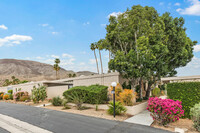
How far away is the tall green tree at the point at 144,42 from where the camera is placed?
46.3 feet

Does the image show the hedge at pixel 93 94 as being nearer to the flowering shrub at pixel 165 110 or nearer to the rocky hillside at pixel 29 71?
the flowering shrub at pixel 165 110

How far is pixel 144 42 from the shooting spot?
552 inches

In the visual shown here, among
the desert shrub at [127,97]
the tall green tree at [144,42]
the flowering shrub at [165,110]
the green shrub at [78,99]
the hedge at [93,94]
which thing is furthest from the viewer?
the hedge at [93,94]

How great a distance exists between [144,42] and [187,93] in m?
6.27

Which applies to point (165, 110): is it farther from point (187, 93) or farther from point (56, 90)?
point (56, 90)

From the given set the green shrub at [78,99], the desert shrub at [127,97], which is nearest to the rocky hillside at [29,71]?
the green shrub at [78,99]

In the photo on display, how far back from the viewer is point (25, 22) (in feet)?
96.4

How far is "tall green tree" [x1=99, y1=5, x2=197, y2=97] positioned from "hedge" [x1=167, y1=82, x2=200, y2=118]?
3.65 metres

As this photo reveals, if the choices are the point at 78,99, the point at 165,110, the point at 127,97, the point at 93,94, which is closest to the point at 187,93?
the point at 165,110

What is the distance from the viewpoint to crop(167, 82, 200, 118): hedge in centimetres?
1002

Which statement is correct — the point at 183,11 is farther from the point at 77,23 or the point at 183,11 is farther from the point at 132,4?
the point at 77,23

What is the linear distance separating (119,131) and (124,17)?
1312 cm

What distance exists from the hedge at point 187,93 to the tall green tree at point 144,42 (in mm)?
3655

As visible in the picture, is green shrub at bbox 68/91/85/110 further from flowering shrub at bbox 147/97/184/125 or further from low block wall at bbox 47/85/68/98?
flowering shrub at bbox 147/97/184/125
